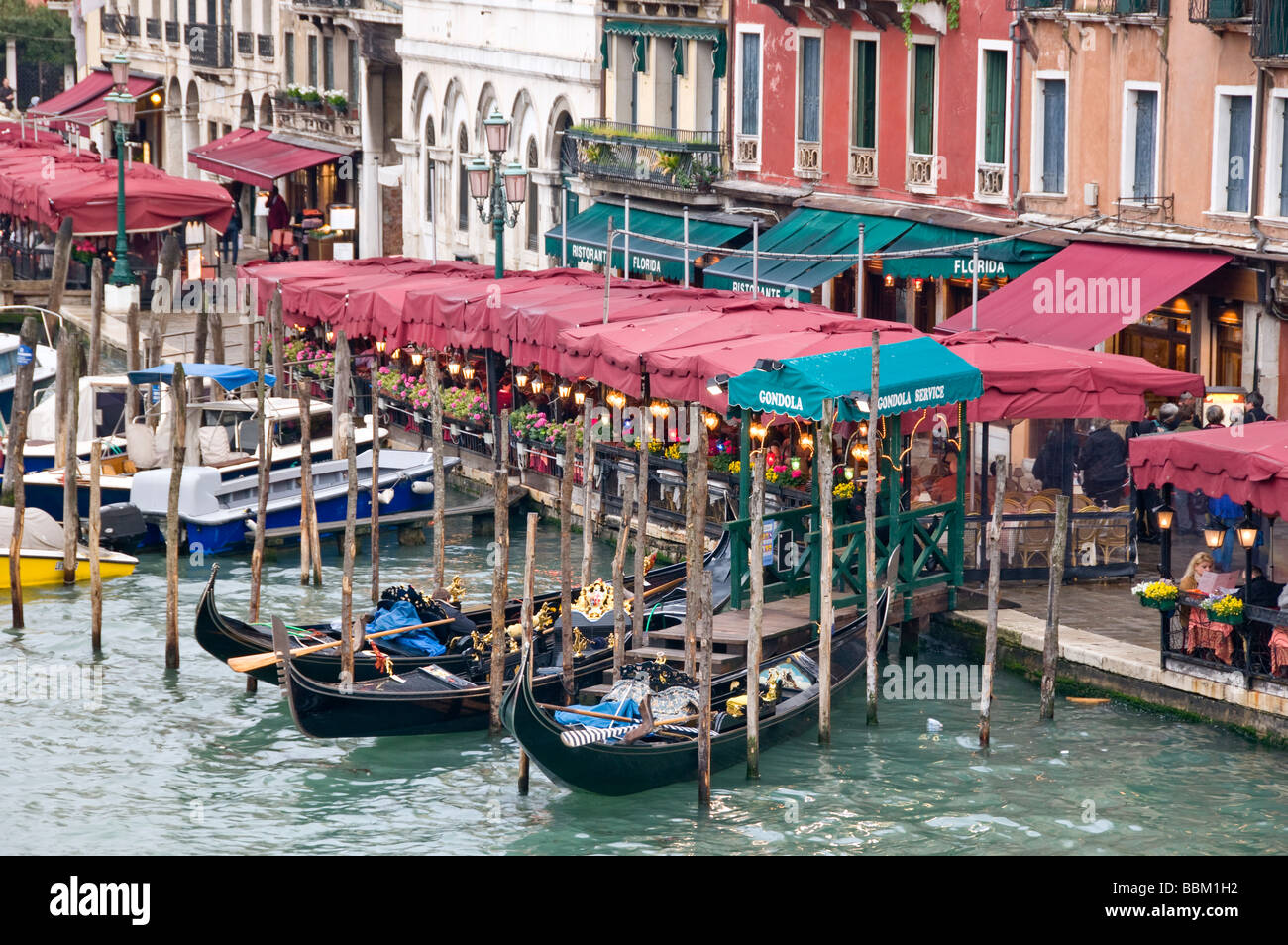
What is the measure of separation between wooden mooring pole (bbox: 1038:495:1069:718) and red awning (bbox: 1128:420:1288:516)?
812 mm

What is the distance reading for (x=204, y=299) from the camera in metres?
39.1

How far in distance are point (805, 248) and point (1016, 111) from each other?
4.19m

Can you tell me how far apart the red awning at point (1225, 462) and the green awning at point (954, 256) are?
7.57m

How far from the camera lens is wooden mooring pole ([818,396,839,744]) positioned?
19.9 metres

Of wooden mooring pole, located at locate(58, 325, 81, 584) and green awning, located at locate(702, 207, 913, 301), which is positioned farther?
green awning, located at locate(702, 207, 913, 301)

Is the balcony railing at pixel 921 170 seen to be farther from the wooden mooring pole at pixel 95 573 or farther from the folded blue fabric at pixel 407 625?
the wooden mooring pole at pixel 95 573

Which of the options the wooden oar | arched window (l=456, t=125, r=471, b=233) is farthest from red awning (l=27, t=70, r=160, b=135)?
the wooden oar

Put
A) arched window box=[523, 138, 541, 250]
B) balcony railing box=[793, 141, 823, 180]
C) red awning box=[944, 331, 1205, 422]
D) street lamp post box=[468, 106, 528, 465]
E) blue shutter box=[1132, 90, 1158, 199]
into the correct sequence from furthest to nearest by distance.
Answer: arched window box=[523, 138, 541, 250] < balcony railing box=[793, 141, 823, 180] < street lamp post box=[468, 106, 528, 465] < blue shutter box=[1132, 90, 1158, 199] < red awning box=[944, 331, 1205, 422]

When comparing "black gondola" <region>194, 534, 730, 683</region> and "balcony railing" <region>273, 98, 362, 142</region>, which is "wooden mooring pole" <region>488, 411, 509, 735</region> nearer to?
"black gondola" <region>194, 534, 730, 683</region>

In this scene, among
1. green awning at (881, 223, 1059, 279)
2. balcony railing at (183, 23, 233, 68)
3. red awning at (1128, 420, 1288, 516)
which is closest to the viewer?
red awning at (1128, 420, 1288, 516)

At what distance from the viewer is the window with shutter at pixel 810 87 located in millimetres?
33594

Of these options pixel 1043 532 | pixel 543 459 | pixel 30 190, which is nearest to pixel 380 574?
pixel 543 459

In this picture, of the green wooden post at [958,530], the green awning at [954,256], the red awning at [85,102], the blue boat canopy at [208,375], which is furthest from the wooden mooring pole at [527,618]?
the red awning at [85,102]

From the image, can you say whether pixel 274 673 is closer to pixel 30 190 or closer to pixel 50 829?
pixel 50 829
